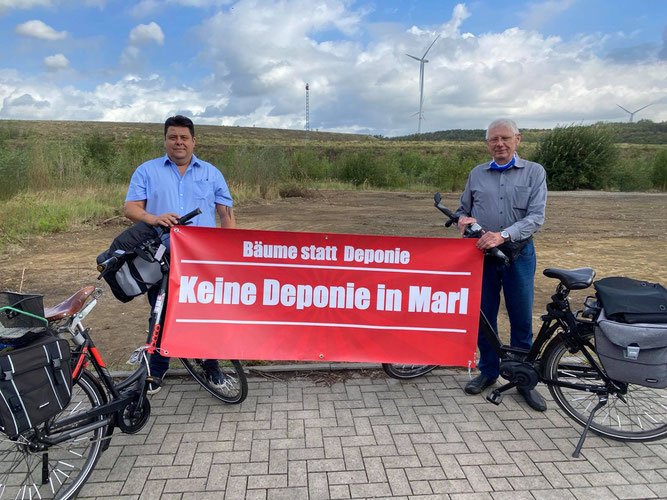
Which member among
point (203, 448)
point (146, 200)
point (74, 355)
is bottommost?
point (203, 448)

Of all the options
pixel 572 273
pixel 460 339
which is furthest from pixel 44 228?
pixel 572 273

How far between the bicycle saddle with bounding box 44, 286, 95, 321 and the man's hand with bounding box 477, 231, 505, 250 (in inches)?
107

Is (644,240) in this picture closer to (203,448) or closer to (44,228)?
(203,448)

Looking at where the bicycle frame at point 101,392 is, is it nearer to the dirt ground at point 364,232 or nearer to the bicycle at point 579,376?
the dirt ground at point 364,232

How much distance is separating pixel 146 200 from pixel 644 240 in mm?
11939

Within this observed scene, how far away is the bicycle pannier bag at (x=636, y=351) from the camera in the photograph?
2.84 meters

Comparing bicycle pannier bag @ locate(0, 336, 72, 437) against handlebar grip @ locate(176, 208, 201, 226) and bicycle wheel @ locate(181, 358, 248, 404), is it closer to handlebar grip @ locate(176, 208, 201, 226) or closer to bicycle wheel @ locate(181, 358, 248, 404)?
handlebar grip @ locate(176, 208, 201, 226)

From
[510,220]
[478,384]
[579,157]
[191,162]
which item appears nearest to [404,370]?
[478,384]

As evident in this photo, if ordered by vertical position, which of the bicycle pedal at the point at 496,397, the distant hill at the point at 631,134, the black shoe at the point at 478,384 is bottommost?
the black shoe at the point at 478,384

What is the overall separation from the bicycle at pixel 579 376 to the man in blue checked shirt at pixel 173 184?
2.47m

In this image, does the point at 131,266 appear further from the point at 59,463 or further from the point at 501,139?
the point at 501,139

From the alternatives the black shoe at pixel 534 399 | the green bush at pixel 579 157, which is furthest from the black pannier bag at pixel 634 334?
the green bush at pixel 579 157

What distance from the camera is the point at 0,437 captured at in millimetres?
2574

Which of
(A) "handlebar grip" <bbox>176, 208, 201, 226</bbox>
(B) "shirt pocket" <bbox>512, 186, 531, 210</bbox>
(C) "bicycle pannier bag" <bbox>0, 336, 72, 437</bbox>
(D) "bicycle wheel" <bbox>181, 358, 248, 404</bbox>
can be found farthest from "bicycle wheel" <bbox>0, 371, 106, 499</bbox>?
(B) "shirt pocket" <bbox>512, 186, 531, 210</bbox>
